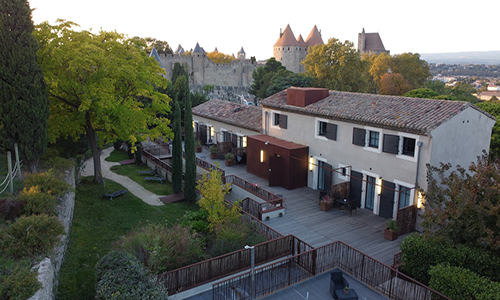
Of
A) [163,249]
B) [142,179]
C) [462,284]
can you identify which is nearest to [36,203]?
[163,249]

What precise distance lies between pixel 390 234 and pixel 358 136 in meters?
4.98

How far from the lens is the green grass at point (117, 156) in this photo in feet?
90.1

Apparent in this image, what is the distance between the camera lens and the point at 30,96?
13.4 meters

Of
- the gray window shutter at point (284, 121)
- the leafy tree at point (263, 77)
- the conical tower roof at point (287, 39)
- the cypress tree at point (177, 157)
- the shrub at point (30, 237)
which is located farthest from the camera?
the conical tower roof at point (287, 39)

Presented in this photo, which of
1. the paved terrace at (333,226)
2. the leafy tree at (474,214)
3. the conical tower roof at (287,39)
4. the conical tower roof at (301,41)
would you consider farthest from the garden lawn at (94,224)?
the conical tower roof at (301,41)

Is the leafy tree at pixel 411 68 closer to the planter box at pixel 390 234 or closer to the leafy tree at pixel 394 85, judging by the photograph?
the leafy tree at pixel 394 85

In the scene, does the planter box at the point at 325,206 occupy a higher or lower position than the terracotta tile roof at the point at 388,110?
lower

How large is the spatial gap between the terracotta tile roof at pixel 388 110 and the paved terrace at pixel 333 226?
428 centimetres

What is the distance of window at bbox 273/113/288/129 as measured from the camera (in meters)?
21.4

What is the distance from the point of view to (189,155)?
18891mm

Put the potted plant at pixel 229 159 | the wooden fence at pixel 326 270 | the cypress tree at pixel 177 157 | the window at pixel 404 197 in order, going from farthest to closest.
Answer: the potted plant at pixel 229 159
the cypress tree at pixel 177 157
the window at pixel 404 197
the wooden fence at pixel 326 270

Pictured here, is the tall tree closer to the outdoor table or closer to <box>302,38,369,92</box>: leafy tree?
the outdoor table

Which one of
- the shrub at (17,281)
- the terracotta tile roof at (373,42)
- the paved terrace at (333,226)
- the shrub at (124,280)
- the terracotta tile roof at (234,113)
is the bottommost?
the paved terrace at (333,226)

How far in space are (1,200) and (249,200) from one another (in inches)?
376
